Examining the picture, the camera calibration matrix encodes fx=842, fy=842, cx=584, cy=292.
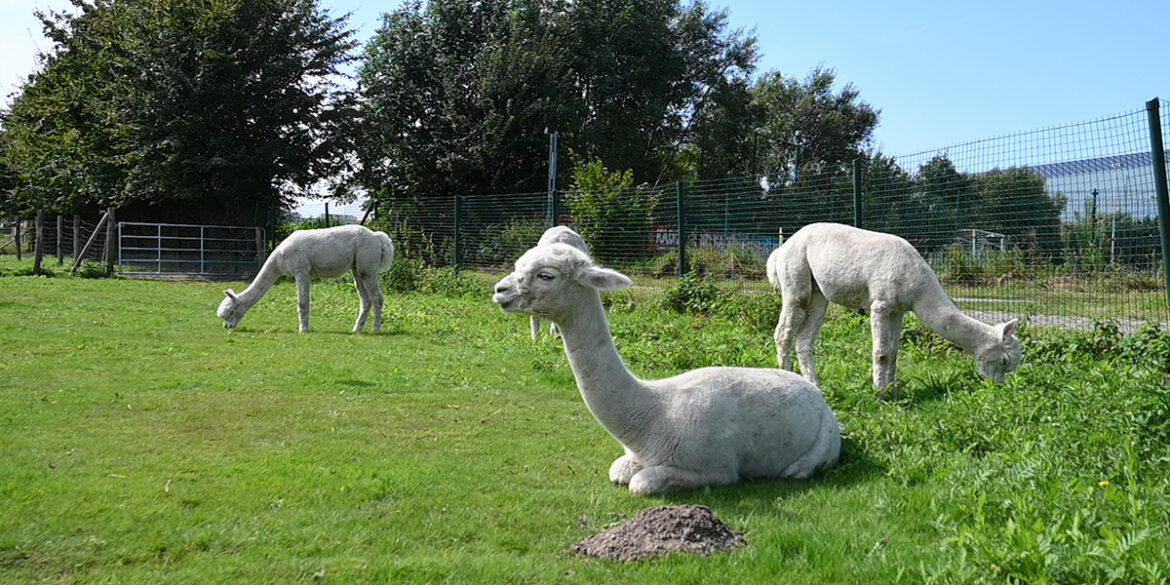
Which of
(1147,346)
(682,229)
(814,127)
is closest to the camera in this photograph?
(1147,346)

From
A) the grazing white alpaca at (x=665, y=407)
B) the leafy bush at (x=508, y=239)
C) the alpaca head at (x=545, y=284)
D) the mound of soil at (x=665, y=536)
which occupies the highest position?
the leafy bush at (x=508, y=239)

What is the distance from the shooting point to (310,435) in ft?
19.0

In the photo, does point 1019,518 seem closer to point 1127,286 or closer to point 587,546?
point 587,546

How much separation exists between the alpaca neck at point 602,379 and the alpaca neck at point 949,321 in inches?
127

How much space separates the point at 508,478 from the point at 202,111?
2516 centimetres

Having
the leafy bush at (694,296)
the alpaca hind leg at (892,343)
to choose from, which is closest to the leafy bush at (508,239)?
the leafy bush at (694,296)

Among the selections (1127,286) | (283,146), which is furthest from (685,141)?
(1127,286)

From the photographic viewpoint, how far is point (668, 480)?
443 centimetres

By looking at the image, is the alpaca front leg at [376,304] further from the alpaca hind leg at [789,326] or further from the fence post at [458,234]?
the fence post at [458,234]

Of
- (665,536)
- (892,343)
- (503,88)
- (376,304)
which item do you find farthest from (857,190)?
(503,88)

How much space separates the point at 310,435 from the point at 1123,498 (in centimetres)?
473

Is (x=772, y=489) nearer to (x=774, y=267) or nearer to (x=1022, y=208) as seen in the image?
(x=774, y=267)

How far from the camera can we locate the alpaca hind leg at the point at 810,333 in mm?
7574

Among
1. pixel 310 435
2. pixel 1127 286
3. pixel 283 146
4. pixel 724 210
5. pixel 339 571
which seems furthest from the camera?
pixel 283 146
